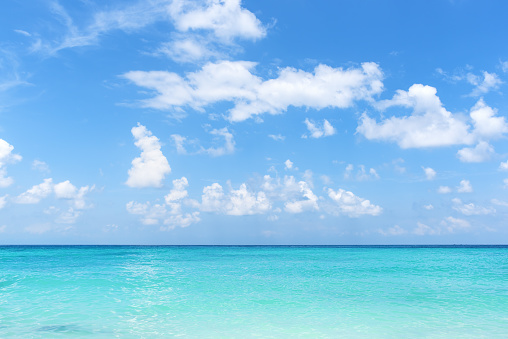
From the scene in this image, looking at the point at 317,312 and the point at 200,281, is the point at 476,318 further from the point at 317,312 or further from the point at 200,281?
the point at 200,281

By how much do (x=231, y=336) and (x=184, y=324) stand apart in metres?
2.14

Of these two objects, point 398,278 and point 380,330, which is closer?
point 380,330

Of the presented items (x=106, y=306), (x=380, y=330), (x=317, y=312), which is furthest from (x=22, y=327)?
(x=380, y=330)

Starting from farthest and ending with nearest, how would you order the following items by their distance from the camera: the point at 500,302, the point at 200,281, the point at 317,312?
the point at 200,281
the point at 500,302
the point at 317,312

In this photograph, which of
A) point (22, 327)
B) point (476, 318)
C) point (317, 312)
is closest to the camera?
point (22, 327)

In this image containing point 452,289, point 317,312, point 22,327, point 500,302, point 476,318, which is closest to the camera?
point 22,327

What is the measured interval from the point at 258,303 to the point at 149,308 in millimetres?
4386

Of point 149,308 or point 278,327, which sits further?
point 149,308

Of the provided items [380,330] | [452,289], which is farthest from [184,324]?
[452,289]

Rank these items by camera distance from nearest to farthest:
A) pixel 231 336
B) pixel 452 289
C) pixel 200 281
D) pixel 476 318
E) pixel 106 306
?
1. pixel 231 336
2. pixel 476 318
3. pixel 106 306
4. pixel 452 289
5. pixel 200 281

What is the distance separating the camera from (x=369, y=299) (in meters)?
17.6

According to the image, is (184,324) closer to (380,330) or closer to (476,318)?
(380,330)

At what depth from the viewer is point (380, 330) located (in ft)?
40.5

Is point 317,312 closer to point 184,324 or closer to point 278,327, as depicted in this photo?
point 278,327
